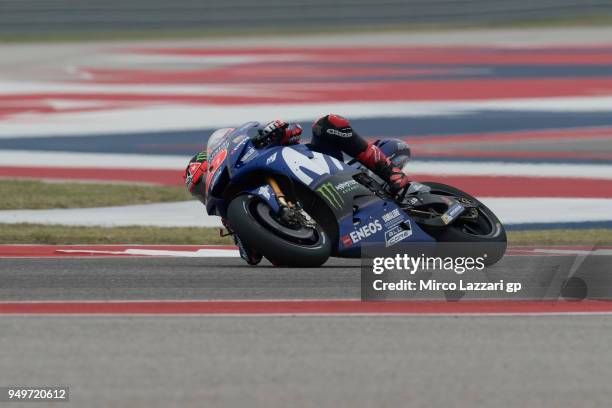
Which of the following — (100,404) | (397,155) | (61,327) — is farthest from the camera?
(397,155)

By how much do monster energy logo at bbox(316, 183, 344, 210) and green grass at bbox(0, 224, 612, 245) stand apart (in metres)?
2.59

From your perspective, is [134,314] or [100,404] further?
[134,314]

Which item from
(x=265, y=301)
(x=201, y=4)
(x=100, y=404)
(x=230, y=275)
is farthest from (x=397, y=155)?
(x=201, y=4)

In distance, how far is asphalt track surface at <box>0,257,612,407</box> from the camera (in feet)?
18.1

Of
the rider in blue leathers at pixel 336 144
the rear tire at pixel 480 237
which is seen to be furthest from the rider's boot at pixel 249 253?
the rear tire at pixel 480 237

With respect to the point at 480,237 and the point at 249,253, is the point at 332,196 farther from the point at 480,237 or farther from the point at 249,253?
the point at 480,237

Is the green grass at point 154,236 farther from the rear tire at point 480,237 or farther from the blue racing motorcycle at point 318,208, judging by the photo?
the blue racing motorcycle at point 318,208

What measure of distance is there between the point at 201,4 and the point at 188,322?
26.5m

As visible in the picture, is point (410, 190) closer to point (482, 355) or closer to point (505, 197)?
point (482, 355)

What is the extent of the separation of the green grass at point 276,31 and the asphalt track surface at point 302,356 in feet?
81.6

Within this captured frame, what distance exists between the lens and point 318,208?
8891mm

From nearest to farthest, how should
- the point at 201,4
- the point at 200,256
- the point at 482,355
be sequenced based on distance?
the point at 482,355 → the point at 200,256 → the point at 201,4

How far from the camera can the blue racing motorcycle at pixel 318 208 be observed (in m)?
8.66

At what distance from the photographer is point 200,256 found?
396 inches
